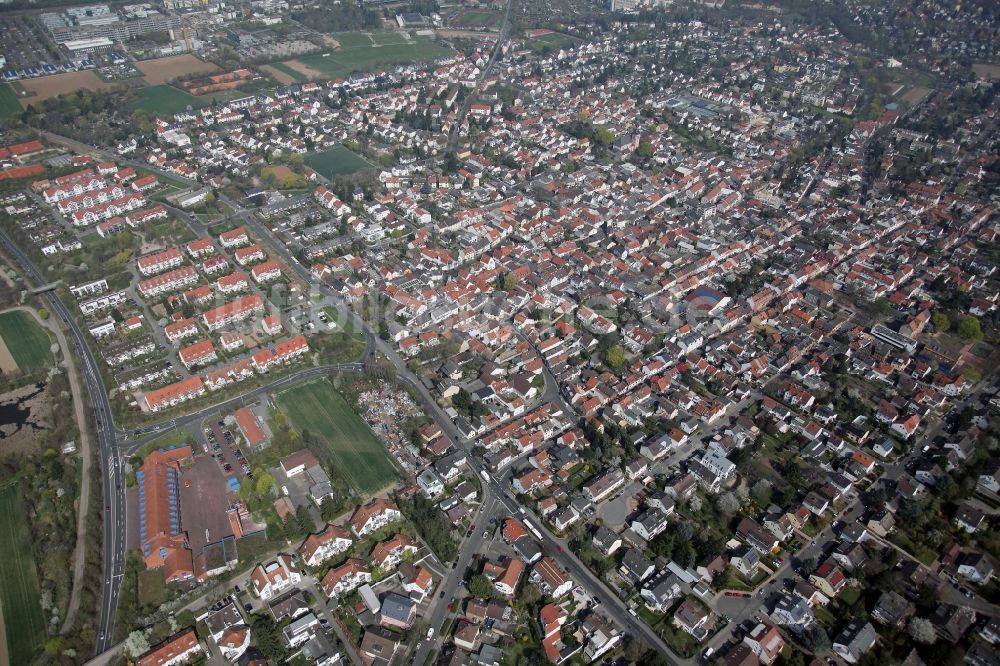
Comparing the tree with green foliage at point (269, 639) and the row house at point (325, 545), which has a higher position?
the row house at point (325, 545)

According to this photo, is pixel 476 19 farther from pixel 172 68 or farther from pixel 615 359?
pixel 615 359

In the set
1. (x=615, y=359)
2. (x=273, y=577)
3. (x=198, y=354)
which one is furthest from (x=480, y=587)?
(x=198, y=354)

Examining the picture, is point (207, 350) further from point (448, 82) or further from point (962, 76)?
point (962, 76)

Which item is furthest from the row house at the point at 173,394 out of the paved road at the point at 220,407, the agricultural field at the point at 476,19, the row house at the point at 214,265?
the agricultural field at the point at 476,19

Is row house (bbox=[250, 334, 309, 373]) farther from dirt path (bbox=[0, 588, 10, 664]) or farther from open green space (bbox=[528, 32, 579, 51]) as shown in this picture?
open green space (bbox=[528, 32, 579, 51])

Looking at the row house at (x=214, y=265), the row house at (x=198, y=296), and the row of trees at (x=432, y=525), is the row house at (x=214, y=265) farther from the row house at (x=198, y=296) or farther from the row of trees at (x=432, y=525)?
the row of trees at (x=432, y=525)

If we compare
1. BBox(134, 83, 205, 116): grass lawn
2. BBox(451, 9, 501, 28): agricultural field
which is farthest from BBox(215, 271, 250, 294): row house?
BBox(451, 9, 501, 28): agricultural field

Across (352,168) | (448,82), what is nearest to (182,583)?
(352,168)
